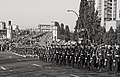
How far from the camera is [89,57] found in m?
20.6

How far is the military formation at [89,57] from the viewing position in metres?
17.6

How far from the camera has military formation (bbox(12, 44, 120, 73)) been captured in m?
17.6

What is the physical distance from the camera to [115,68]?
17.5 meters

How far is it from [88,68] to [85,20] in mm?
37416

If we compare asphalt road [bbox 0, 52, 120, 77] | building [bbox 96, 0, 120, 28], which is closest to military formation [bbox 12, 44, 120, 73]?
asphalt road [bbox 0, 52, 120, 77]

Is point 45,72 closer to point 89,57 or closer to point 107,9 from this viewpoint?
point 89,57

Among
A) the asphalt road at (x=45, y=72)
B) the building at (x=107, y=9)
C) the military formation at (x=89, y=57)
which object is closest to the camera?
the asphalt road at (x=45, y=72)

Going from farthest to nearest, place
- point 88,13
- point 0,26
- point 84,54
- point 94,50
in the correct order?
point 0,26
point 88,13
point 84,54
point 94,50

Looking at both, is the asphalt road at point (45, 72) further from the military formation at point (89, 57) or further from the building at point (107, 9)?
the building at point (107, 9)

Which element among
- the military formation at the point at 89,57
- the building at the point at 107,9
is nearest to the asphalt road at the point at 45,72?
the military formation at the point at 89,57

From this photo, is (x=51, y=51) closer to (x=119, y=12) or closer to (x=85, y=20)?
(x=85, y=20)

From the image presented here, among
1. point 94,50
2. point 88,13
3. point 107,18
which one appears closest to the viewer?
point 94,50

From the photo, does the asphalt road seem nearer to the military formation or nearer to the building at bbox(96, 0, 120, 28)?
A: the military formation

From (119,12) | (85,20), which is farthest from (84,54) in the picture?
(119,12)
